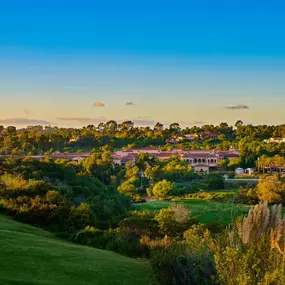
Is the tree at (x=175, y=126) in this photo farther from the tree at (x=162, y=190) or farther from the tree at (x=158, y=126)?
the tree at (x=162, y=190)

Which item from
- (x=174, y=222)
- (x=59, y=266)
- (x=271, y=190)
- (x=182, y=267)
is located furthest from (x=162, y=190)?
(x=182, y=267)

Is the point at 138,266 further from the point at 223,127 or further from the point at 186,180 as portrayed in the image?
the point at 223,127

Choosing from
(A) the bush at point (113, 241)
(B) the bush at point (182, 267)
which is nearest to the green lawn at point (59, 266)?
(B) the bush at point (182, 267)

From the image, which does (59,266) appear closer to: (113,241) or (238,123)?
(113,241)

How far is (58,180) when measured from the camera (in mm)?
36375

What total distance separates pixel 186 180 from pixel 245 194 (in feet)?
71.1

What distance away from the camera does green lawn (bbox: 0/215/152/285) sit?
32.6ft

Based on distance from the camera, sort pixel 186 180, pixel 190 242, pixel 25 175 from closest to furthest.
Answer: pixel 190 242 < pixel 25 175 < pixel 186 180

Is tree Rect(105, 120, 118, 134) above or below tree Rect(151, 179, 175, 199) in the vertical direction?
above

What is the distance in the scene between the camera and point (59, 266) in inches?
435

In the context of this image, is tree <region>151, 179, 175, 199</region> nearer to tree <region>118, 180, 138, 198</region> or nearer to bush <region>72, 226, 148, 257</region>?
tree <region>118, 180, 138, 198</region>

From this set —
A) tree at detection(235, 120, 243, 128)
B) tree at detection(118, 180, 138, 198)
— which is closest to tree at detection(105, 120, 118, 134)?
tree at detection(235, 120, 243, 128)

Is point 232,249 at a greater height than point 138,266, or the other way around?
point 232,249

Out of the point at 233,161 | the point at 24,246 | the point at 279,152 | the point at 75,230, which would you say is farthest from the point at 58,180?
the point at 279,152
